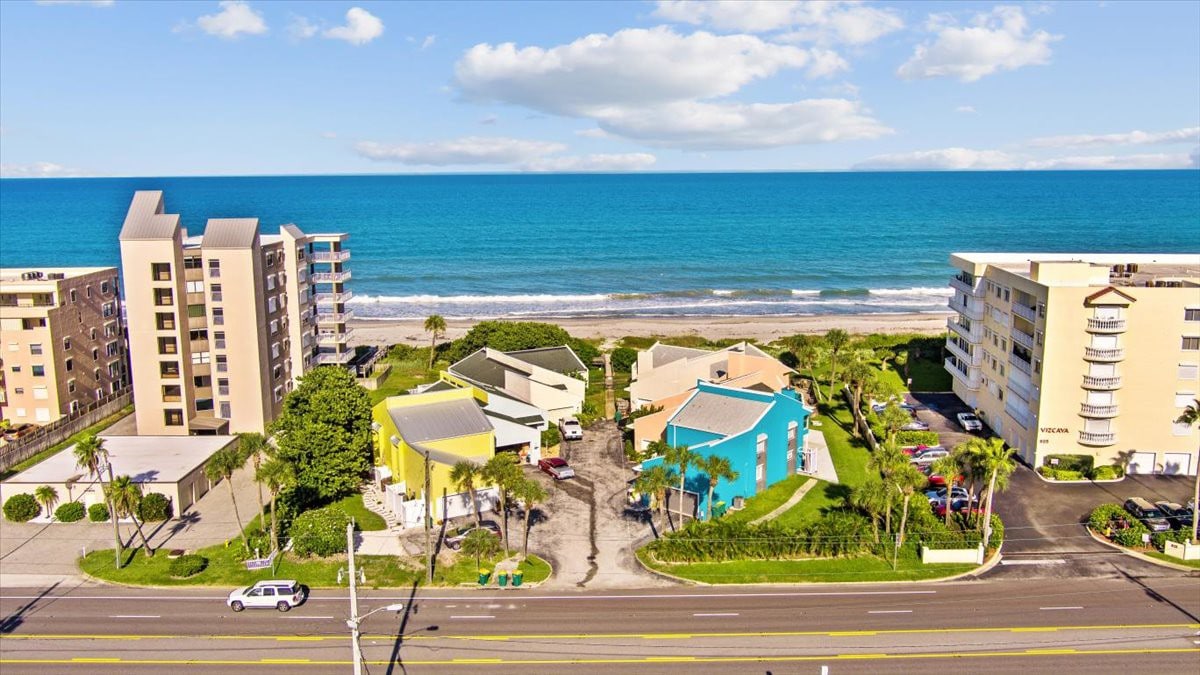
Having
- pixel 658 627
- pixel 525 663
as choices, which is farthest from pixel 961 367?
pixel 525 663

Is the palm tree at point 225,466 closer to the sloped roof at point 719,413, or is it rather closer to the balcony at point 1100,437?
the sloped roof at point 719,413

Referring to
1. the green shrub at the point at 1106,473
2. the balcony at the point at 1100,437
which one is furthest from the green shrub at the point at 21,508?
the balcony at the point at 1100,437

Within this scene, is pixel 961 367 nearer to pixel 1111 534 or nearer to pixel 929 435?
pixel 929 435

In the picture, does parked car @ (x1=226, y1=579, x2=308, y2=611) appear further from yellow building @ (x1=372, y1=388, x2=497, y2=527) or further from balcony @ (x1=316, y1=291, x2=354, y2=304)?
balcony @ (x1=316, y1=291, x2=354, y2=304)

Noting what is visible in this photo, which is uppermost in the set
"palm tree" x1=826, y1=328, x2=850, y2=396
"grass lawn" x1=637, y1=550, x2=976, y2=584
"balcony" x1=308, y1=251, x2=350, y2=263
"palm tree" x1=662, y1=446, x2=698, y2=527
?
"balcony" x1=308, y1=251, x2=350, y2=263

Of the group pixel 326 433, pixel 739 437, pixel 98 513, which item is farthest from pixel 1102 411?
pixel 98 513

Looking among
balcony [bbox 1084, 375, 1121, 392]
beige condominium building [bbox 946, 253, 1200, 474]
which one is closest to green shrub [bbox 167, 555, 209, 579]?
beige condominium building [bbox 946, 253, 1200, 474]
